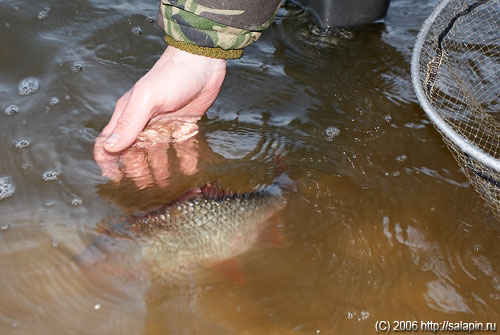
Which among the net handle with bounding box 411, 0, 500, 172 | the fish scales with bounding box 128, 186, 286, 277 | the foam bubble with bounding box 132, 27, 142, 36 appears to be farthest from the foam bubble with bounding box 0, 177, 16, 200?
the net handle with bounding box 411, 0, 500, 172

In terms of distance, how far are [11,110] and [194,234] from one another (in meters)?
Result: 1.25

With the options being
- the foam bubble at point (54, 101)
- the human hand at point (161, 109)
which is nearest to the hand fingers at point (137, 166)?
the human hand at point (161, 109)

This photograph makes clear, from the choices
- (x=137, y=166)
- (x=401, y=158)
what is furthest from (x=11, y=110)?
(x=401, y=158)

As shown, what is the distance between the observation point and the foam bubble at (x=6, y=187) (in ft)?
7.06

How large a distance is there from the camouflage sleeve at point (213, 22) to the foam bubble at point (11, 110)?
0.97m

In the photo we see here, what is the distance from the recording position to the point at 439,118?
2.09 m

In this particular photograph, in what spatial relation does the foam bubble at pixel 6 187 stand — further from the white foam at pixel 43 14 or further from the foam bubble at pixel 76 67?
the white foam at pixel 43 14

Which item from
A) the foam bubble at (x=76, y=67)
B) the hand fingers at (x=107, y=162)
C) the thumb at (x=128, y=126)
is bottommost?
the hand fingers at (x=107, y=162)

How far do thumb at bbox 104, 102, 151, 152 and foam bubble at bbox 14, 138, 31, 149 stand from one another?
1.77ft

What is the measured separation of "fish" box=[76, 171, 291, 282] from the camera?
1.91 m

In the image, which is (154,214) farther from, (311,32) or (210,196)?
(311,32)

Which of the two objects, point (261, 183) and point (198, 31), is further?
point (261, 183)

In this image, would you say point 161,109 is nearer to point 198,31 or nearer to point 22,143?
point 198,31

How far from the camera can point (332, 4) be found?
344 cm
